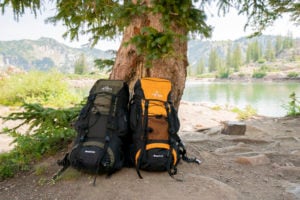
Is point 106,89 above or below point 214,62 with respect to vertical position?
below

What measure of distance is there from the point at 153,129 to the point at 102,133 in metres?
0.46

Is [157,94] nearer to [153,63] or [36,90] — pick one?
[153,63]

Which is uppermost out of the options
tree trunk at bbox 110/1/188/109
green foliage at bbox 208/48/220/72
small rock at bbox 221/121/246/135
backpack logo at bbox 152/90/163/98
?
green foliage at bbox 208/48/220/72

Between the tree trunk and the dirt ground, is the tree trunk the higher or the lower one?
the higher one

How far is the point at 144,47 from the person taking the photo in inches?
113

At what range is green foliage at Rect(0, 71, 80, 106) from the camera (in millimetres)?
10672

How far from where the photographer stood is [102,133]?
2.51 meters

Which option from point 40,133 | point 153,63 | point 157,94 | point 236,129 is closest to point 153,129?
point 157,94

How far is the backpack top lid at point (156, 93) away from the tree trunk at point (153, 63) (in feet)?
1.07

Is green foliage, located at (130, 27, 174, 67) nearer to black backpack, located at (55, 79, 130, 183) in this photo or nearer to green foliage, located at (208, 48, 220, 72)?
black backpack, located at (55, 79, 130, 183)

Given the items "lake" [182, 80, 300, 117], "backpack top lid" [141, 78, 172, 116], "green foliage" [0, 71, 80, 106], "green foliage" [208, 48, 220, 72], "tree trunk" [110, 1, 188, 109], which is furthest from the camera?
"green foliage" [208, 48, 220, 72]

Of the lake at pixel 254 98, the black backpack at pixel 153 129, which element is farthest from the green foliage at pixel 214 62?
the black backpack at pixel 153 129

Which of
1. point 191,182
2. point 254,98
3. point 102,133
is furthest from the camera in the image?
point 254,98

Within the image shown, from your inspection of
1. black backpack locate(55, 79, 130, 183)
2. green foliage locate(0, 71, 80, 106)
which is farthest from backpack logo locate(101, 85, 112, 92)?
green foliage locate(0, 71, 80, 106)
